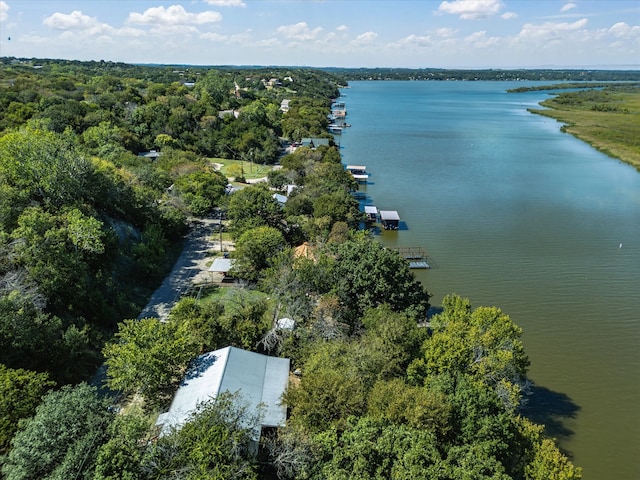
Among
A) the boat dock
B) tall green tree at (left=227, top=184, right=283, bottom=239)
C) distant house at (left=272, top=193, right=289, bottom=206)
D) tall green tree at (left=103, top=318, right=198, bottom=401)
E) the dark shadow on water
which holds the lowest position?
the dark shadow on water

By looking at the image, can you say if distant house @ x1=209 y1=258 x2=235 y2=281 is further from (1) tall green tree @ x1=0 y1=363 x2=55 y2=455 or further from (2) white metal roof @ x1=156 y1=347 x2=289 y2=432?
(1) tall green tree @ x1=0 y1=363 x2=55 y2=455

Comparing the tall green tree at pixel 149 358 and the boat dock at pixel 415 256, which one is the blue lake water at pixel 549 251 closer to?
the boat dock at pixel 415 256

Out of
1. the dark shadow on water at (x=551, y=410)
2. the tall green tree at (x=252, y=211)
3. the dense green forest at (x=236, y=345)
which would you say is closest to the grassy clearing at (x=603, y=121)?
the tall green tree at (x=252, y=211)

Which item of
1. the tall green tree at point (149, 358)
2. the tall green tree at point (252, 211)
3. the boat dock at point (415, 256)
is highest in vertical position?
the tall green tree at point (252, 211)

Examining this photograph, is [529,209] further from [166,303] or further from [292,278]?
[166,303]

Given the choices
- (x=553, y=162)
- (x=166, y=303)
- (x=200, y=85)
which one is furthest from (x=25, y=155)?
(x=200, y=85)

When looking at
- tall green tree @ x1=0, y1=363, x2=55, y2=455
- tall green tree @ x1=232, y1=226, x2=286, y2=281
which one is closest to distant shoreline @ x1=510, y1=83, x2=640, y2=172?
tall green tree @ x1=232, y1=226, x2=286, y2=281
